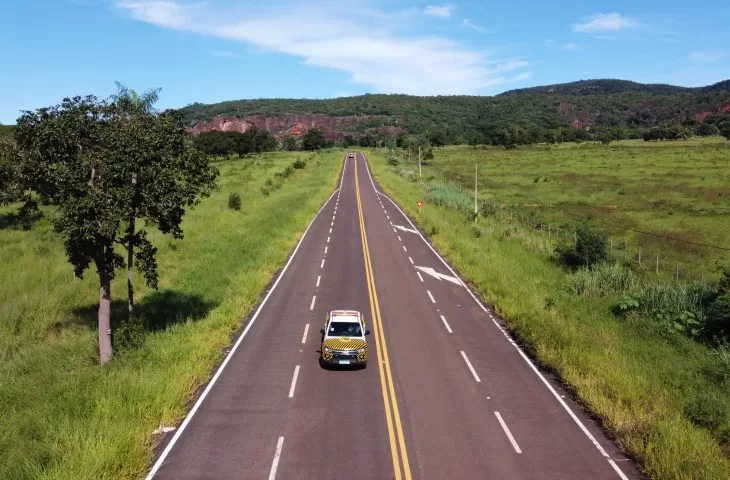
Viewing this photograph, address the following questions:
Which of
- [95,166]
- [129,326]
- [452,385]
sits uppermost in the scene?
[95,166]

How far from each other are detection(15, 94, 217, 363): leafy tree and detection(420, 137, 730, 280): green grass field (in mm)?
28855

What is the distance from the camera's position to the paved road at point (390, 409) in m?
13.1

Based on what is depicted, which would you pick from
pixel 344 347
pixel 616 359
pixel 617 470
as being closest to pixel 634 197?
pixel 616 359

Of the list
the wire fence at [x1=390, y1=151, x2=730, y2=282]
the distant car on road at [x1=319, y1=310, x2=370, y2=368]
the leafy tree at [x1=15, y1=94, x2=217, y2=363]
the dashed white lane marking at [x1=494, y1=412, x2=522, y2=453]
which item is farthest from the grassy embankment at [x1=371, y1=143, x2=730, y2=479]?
the leafy tree at [x1=15, y1=94, x2=217, y2=363]

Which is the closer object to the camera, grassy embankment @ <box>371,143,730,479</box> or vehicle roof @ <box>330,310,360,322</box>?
grassy embankment @ <box>371,143,730,479</box>

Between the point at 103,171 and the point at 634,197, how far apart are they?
2482 inches

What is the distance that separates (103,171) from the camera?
18.3 meters

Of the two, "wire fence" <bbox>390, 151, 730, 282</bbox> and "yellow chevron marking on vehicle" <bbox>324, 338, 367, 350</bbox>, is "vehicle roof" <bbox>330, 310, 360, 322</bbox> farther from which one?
"wire fence" <bbox>390, 151, 730, 282</bbox>

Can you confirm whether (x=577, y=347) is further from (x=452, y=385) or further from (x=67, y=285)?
(x=67, y=285)

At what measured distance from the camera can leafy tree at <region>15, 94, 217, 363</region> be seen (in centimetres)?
1773

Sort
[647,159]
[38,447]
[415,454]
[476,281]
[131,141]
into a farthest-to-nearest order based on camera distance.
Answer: [647,159] → [476,281] → [131,141] → [415,454] → [38,447]

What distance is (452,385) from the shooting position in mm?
17922

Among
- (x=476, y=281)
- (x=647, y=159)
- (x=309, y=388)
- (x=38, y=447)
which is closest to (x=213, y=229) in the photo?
(x=476, y=281)

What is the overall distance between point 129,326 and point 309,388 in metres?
7.17
